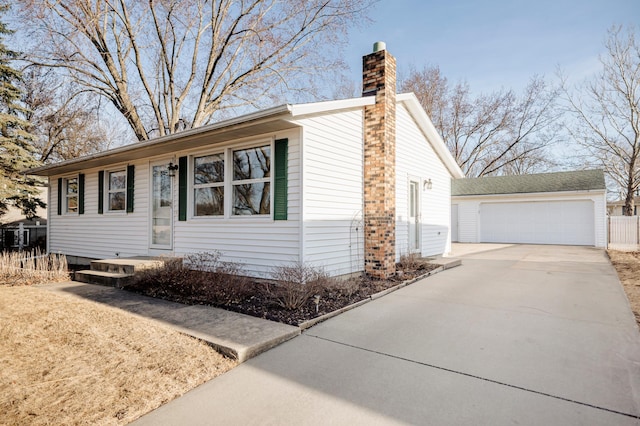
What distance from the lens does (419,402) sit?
260 centimetres

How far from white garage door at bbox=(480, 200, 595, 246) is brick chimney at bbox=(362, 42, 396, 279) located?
11.9 m

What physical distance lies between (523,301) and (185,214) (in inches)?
266

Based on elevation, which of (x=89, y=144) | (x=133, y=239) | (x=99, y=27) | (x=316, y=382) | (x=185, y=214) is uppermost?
(x=99, y=27)

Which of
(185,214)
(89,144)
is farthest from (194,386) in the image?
(89,144)

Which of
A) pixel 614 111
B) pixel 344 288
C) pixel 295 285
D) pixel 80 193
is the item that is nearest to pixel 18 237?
pixel 80 193

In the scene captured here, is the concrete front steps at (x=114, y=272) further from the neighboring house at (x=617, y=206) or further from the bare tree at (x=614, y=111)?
the neighboring house at (x=617, y=206)

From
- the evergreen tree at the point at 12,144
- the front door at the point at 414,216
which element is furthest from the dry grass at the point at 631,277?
the evergreen tree at the point at 12,144

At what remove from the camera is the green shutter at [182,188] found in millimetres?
7703

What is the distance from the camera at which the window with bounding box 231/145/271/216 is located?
656 centimetres

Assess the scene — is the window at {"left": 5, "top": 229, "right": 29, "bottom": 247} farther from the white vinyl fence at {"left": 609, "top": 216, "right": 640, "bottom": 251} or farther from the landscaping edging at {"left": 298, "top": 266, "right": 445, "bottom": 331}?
the white vinyl fence at {"left": 609, "top": 216, "right": 640, "bottom": 251}

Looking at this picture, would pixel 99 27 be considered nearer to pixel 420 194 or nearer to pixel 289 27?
pixel 289 27

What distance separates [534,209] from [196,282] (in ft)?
52.2

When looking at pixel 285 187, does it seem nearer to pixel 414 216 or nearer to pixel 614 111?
pixel 414 216

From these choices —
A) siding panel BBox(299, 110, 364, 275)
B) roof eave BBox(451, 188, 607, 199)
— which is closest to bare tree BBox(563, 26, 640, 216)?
roof eave BBox(451, 188, 607, 199)
